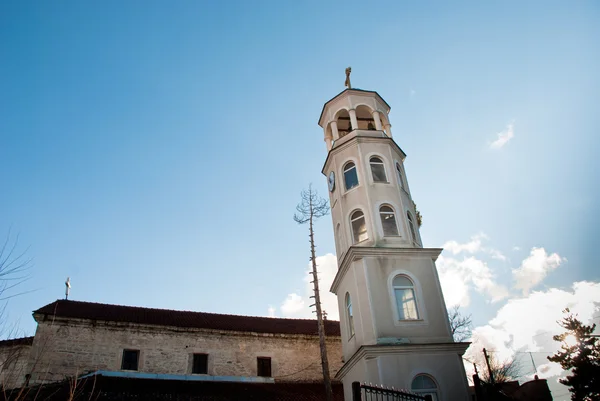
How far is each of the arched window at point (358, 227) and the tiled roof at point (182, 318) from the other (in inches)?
343

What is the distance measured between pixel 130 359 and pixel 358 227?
13.7 metres

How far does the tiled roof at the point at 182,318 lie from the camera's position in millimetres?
23547

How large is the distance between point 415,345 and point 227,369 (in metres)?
11.8

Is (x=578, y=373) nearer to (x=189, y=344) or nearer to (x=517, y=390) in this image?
(x=517, y=390)

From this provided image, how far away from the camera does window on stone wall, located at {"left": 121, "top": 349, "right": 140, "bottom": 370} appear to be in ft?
74.2

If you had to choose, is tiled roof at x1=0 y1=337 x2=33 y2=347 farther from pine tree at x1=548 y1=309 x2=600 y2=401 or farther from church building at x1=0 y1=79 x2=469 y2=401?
pine tree at x1=548 y1=309 x2=600 y2=401

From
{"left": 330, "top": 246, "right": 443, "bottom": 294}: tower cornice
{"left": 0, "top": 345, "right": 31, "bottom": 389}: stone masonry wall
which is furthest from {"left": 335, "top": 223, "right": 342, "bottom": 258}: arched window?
{"left": 0, "top": 345, "right": 31, "bottom": 389}: stone masonry wall

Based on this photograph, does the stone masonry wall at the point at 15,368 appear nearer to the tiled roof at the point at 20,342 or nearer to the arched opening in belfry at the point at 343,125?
the tiled roof at the point at 20,342

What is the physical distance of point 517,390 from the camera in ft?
62.8

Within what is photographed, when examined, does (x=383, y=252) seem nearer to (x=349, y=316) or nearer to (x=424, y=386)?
(x=349, y=316)

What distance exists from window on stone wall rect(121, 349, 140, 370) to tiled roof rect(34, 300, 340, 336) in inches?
60.0

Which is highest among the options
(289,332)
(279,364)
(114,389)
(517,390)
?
(289,332)

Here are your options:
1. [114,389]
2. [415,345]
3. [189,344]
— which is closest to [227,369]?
[189,344]

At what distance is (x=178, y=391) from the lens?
20.4 meters
